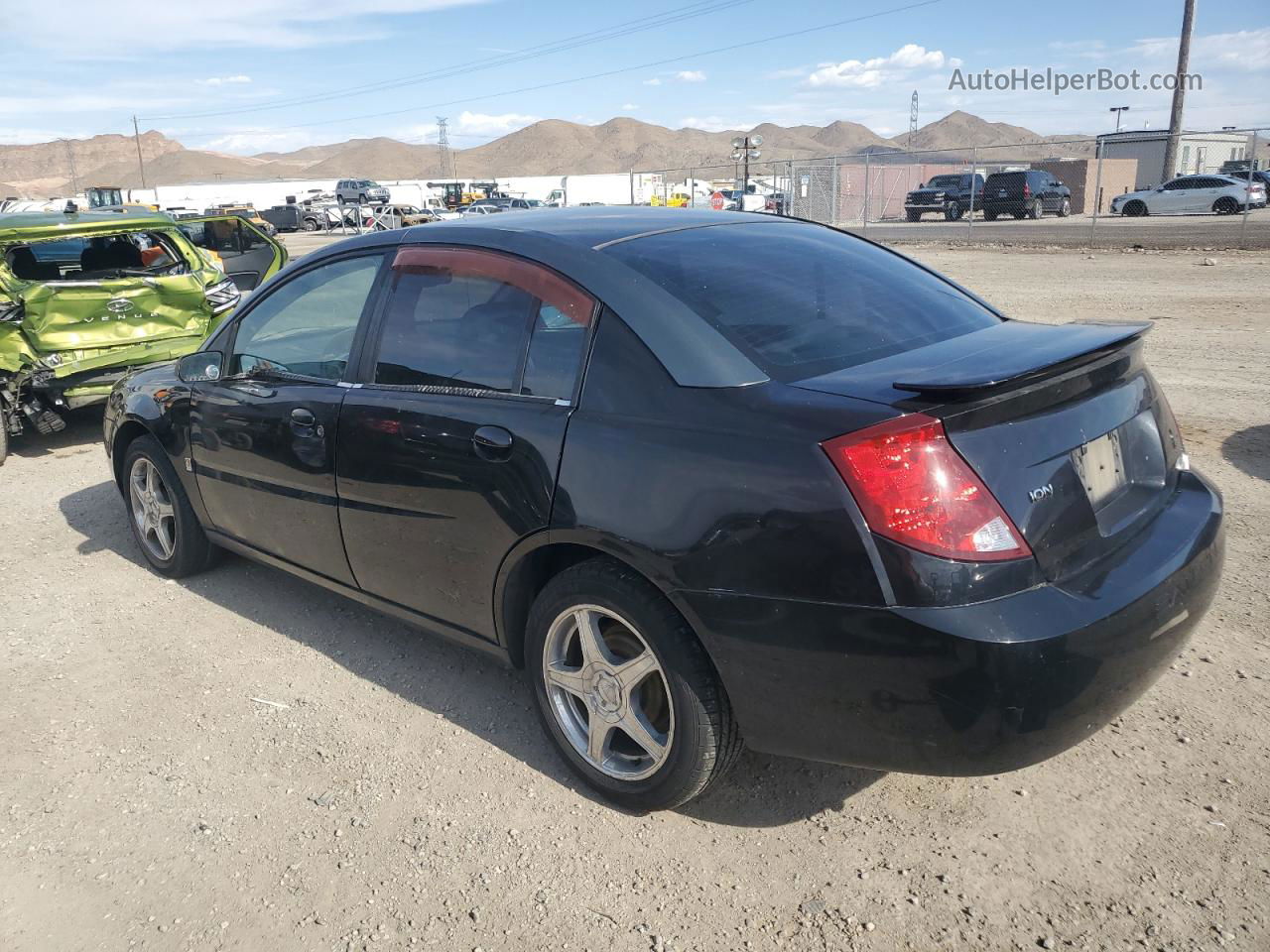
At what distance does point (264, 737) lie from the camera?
3461mm

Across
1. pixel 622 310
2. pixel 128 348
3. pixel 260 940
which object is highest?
pixel 622 310

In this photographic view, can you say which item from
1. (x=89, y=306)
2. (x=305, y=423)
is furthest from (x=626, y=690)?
(x=89, y=306)

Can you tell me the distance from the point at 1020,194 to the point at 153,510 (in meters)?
34.6

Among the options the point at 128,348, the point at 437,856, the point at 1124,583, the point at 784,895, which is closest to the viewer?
the point at 1124,583

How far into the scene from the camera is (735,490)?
2.41 metres

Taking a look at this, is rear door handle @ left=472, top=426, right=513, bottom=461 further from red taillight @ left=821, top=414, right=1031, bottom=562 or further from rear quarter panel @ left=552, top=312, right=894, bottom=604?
red taillight @ left=821, top=414, right=1031, bottom=562

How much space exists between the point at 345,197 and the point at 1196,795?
2340 inches

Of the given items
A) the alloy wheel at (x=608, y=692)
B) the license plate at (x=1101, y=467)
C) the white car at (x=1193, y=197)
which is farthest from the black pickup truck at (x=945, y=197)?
the alloy wheel at (x=608, y=692)

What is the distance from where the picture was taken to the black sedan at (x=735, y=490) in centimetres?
225

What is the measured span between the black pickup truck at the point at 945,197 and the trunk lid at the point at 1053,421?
3534 cm

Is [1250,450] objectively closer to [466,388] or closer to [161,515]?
[466,388]

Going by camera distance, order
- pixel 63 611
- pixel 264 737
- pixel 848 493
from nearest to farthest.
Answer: pixel 848 493, pixel 264 737, pixel 63 611

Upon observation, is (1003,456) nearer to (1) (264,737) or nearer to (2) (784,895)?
(2) (784,895)

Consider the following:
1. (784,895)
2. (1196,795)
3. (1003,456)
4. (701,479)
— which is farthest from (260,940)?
(1196,795)
